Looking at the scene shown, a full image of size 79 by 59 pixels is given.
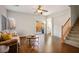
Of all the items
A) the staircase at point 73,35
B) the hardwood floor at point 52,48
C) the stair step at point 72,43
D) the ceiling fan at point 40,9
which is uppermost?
the ceiling fan at point 40,9

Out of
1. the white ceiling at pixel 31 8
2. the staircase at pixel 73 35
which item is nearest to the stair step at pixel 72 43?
the staircase at pixel 73 35

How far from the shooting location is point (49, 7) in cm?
238

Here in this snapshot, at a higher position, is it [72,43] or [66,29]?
[66,29]

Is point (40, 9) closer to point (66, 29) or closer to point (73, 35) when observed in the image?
point (66, 29)

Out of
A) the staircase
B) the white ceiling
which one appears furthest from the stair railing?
the white ceiling

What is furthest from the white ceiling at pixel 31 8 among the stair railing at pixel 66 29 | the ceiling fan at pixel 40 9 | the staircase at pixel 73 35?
the staircase at pixel 73 35

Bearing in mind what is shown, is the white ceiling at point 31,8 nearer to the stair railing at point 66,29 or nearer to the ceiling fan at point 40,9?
the ceiling fan at point 40,9

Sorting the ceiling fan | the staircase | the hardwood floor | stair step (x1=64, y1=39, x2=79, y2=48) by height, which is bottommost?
the hardwood floor

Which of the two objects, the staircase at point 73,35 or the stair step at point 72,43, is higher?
the staircase at point 73,35

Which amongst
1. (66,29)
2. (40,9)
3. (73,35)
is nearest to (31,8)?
(40,9)

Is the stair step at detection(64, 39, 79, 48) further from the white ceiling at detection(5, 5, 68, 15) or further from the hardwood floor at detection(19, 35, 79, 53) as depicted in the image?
the white ceiling at detection(5, 5, 68, 15)
